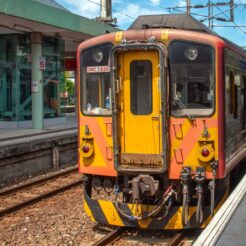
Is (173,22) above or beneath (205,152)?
above

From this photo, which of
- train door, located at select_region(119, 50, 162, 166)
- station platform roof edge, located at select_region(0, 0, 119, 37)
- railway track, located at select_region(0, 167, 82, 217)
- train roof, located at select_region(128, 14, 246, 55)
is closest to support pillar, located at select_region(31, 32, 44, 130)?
station platform roof edge, located at select_region(0, 0, 119, 37)

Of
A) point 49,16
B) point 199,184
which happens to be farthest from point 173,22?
point 49,16

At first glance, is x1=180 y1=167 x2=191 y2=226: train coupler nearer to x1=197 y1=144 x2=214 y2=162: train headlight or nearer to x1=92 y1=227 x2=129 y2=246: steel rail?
x1=197 y1=144 x2=214 y2=162: train headlight

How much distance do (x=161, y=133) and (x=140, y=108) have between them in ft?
1.50

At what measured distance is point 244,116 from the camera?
9.45 metres

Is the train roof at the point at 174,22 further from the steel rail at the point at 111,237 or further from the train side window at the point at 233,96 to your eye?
the steel rail at the point at 111,237

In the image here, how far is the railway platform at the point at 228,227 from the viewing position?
5004 millimetres

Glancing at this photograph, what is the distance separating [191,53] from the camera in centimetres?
693

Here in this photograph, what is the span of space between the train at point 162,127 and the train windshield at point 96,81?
0.07 ft

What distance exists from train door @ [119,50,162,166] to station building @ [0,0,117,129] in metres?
8.43

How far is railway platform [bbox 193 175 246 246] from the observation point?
500 cm

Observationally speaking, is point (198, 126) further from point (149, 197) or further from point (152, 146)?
point (149, 197)

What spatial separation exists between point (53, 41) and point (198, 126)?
1641cm

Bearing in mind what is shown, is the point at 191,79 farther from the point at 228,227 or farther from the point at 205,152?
the point at 228,227
